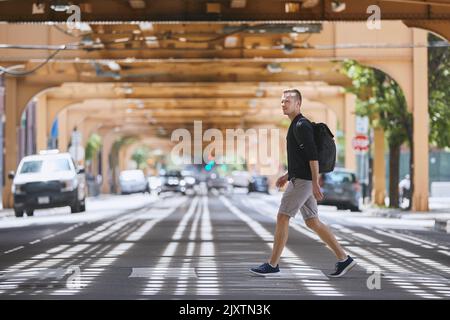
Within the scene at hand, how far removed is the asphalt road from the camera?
38.3ft

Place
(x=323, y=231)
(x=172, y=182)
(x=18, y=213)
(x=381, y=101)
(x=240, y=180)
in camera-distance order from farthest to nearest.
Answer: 1. (x=240, y=180)
2. (x=172, y=182)
3. (x=381, y=101)
4. (x=18, y=213)
5. (x=323, y=231)

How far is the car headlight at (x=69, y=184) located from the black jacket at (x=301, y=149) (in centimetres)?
2367

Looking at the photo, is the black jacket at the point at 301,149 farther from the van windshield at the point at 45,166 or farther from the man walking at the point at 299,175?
the van windshield at the point at 45,166

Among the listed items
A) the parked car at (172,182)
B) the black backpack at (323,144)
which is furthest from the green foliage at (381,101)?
the parked car at (172,182)

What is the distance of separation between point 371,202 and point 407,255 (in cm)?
3117

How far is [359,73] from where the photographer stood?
4162cm

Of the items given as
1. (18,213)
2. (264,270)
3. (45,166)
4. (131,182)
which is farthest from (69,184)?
(131,182)

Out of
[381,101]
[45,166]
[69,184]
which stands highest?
[381,101]

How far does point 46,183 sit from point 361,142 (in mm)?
14362

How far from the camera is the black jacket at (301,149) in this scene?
1280cm

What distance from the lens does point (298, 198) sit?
42.1 ft

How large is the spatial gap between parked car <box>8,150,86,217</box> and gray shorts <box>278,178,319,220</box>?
917 inches

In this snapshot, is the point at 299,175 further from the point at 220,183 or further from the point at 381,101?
the point at 220,183
